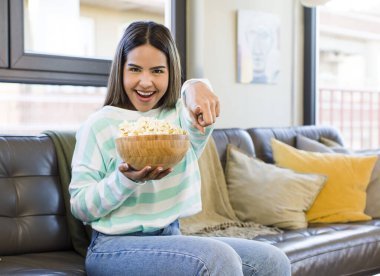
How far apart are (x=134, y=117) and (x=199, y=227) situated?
72 cm

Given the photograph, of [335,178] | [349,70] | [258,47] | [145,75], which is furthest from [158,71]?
[349,70]

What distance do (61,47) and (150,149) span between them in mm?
1474

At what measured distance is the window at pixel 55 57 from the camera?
7.81 feet

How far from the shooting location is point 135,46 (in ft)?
5.54

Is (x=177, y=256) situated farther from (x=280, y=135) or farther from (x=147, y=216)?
(x=280, y=135)

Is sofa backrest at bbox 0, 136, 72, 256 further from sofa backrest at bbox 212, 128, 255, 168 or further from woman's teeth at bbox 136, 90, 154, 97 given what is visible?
sofa backrest at bbox 212, 128, 255, 168

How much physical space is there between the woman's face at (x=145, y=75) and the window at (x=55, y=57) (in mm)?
876

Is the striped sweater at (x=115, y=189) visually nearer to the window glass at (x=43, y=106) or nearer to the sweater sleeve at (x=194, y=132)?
the sweater sleeve at (x=194, y=132)

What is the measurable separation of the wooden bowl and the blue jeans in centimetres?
22

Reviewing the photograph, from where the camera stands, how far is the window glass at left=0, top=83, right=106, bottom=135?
2539 mm

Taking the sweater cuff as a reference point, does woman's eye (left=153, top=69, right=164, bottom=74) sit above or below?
above

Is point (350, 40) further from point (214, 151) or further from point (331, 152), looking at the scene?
point (214, 151)

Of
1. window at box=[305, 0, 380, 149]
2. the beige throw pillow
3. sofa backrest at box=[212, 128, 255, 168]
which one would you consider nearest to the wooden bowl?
the beige throw pillow

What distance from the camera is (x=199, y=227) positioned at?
2254 mm
